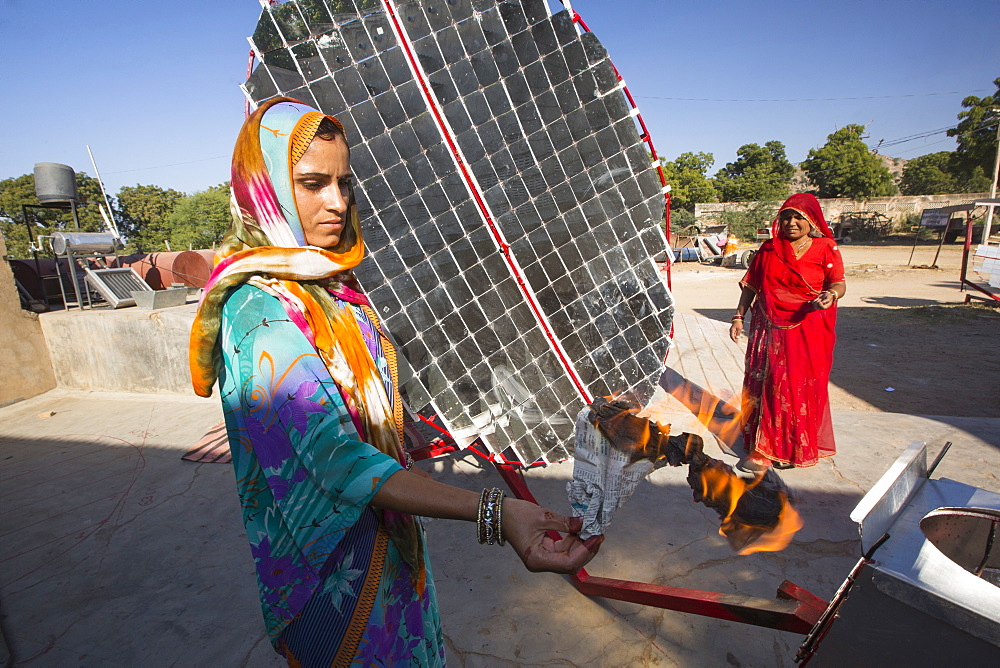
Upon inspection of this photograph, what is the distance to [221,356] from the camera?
3.78 ft

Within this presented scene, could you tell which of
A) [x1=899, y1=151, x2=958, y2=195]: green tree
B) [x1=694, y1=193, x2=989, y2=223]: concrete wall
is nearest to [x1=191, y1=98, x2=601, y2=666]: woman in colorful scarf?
[x1=694, y1=193, x2=989, y2=223]: concrete wall

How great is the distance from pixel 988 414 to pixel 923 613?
19.1 ft

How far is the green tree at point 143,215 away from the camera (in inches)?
1315

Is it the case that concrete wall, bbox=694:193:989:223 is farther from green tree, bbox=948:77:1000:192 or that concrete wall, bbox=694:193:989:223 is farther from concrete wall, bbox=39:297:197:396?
concrete wall, bbox=39:297:197:396

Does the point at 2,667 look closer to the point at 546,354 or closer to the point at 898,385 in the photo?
the point at 546,354

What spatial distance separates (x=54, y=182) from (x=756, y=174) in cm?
5798

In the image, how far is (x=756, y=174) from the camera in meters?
52.2

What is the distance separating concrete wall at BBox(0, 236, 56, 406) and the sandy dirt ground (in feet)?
35.7

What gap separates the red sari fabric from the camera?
3.77 meters

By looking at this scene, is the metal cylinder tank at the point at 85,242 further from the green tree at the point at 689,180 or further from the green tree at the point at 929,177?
the green tree at the point at 929,177

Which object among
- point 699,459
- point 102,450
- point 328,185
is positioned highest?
point 328,185

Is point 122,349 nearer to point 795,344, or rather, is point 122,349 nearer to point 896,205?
point 795,344

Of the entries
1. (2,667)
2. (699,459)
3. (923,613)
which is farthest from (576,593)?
(2,667)

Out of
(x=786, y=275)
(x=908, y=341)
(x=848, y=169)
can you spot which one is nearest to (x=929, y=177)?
(x=848, y=169)
